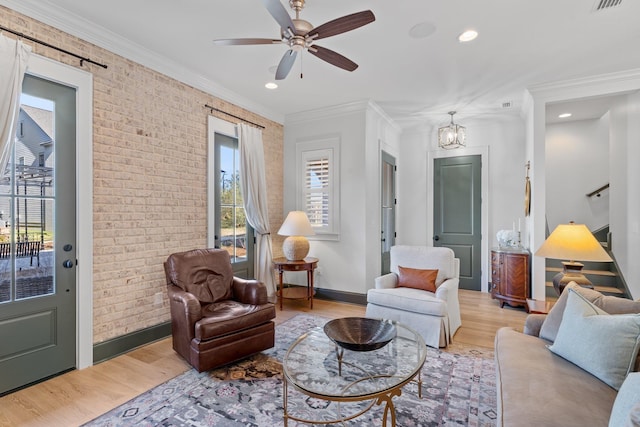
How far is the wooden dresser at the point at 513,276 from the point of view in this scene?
4.10 metres

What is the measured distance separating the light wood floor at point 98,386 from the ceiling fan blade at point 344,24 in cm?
287

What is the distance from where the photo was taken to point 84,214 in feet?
8.61

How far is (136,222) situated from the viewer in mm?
3006

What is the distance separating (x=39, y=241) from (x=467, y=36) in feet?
13.4

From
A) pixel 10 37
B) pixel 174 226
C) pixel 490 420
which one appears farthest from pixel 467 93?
pixel 10 37

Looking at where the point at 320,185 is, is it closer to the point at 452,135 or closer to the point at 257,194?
the point at 257,194

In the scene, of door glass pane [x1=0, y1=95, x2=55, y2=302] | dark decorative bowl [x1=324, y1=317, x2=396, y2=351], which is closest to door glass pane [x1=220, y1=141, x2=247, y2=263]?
door glass pane [x1=0, y1=95, x2=55, y2=302]

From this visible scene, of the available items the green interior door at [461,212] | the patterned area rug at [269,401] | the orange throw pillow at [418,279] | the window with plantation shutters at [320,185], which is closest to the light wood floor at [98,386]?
the patterned area rug at [269,401]

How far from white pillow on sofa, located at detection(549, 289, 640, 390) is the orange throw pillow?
5.09 feet

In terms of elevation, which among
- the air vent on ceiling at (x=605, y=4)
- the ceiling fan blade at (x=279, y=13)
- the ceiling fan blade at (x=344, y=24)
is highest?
the air vent on ceiling at (x=605, y=4)

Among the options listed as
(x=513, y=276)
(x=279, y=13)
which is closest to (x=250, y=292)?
(x=279, y=13)

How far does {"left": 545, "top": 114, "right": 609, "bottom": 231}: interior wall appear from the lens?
4820 millimetres

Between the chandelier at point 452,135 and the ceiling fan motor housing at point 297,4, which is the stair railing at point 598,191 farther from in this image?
the ceiling fan motor housing at point 297,4

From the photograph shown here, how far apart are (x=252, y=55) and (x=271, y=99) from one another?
4.16 ft
